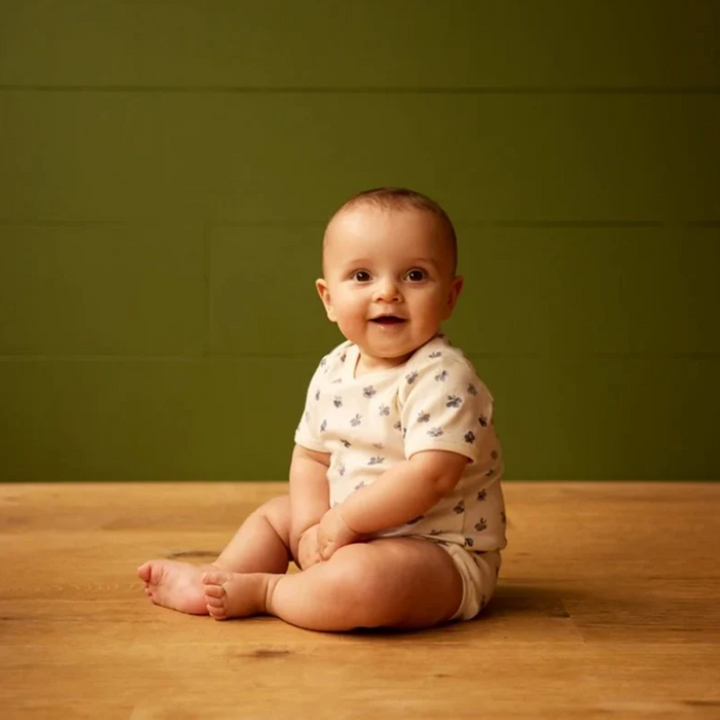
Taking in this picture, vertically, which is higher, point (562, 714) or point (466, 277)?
point (466, 277)

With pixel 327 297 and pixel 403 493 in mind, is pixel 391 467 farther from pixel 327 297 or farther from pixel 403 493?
pixel 327 297

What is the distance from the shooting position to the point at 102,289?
2367 millimetres

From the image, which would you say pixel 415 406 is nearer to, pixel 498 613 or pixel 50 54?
pixel 498 613

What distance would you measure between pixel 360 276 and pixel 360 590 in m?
0.38

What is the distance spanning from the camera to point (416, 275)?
1.40m

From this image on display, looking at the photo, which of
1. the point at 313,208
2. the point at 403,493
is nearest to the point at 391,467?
the point at 403,493

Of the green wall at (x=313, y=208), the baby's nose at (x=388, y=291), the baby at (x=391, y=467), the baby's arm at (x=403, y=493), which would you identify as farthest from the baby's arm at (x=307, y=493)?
the green wall at (x=313, y=208)

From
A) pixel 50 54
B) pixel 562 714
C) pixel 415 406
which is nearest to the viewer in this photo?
pixel 562 714

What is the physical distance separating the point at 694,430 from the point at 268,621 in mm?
1305

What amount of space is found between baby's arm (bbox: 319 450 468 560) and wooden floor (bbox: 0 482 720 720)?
13 centimetres

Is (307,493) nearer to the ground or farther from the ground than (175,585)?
farther from the ground

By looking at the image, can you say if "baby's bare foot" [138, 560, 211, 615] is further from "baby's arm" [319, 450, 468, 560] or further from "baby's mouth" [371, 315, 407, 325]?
"baby's mouth" [371, 315, 407, 325]

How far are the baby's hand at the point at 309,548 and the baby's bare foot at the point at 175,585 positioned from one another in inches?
4.9

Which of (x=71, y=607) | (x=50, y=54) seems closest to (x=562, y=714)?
(x=71, y=607)
